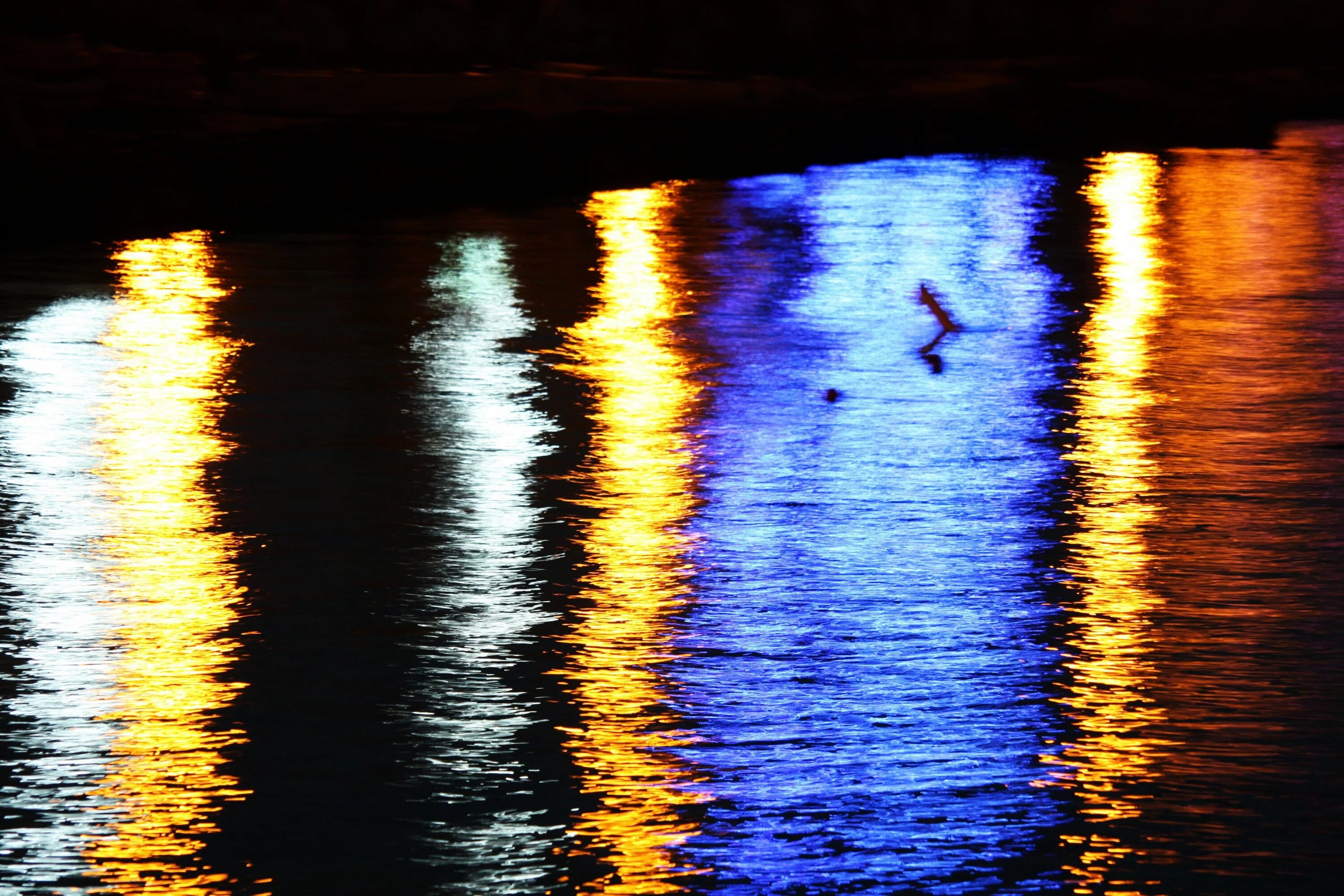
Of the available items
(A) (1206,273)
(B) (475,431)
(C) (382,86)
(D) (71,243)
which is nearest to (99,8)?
(C) (382,86)

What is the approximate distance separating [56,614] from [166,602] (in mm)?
338

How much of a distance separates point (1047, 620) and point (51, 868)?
10.3 ft

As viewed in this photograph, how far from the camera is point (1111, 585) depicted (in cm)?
691

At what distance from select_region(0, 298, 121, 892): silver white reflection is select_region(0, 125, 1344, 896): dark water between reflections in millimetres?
19

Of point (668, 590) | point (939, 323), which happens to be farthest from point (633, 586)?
point (939, 323)

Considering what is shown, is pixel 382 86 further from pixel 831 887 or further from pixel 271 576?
pixel 831 887

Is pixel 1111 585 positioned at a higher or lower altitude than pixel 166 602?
lower

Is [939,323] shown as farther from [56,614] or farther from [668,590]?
[56,614]

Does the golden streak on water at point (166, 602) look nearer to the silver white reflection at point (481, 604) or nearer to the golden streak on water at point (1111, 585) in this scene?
the silver white reflection at point (481, 604)

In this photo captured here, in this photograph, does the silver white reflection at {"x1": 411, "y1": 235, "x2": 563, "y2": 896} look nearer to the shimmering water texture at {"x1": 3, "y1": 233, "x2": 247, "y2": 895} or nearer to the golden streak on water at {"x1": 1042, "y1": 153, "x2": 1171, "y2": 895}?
the shimmering water texture at {"x1": 3, "y1": 233, "x2": 247, "y2": 895}

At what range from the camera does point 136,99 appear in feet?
93.9

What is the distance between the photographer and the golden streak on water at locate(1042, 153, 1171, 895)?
5086 millimetres

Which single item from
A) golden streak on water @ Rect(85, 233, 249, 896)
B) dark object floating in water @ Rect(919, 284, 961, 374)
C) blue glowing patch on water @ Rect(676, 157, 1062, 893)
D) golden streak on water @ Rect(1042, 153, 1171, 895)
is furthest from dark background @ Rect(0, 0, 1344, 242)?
golden streak on water @ Rect(1042, 153, 1171, 895)

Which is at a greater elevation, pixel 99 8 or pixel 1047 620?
pixel 99 8
